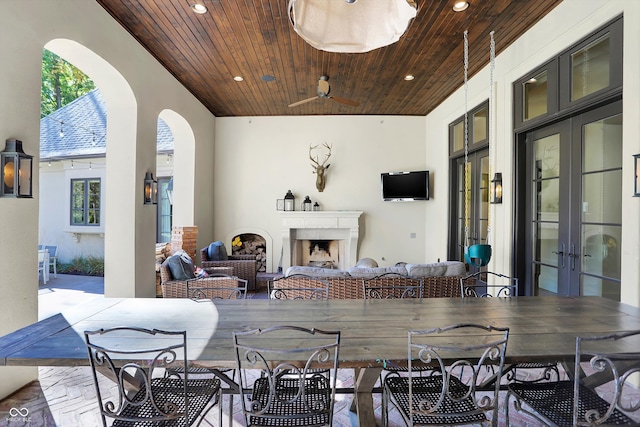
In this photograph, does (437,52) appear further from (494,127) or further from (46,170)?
(46,170)

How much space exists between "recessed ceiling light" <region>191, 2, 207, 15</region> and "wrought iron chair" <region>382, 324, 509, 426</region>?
356 centimetres

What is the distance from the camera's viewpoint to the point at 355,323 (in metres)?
1.93

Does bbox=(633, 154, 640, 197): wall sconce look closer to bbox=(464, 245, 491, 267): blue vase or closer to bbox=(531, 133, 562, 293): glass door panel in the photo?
bbox=(531, 133, 562, 293): glass door panel

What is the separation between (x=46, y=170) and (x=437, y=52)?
8.87 m

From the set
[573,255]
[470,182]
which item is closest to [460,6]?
[573,255]

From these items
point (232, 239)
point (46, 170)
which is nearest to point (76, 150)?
point (46, 170)

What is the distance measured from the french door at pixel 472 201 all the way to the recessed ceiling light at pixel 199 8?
379 centimetres

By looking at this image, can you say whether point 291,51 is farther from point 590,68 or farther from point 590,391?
point 590,391

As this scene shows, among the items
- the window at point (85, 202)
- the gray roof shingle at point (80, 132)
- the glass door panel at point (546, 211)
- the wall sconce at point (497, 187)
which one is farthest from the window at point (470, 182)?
the window at point (85, 202)

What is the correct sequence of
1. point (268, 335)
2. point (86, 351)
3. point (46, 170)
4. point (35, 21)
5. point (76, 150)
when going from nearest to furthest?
point (86, 351), point (268, 335), point (35, 21), point (76, 150), point (46, 170)

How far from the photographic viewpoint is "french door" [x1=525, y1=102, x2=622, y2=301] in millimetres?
2891

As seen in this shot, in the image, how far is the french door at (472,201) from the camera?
509 cm

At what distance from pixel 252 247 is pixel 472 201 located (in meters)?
4.46

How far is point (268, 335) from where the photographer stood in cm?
174
